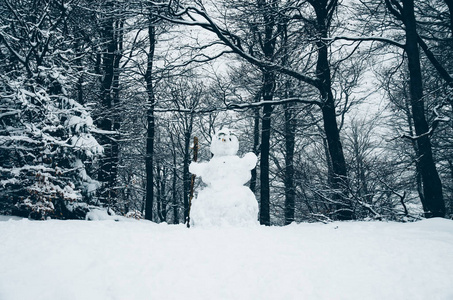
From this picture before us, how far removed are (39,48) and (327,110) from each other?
26.7 feet

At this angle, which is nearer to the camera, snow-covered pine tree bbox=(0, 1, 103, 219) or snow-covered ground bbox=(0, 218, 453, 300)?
snow-covered ground bbox=(0, 218, 453, 300)

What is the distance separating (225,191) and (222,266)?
2499mm

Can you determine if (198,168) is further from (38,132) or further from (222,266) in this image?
(38,132)

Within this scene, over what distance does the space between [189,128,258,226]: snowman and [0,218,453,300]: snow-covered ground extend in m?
1.27

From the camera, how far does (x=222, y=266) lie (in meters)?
2.65

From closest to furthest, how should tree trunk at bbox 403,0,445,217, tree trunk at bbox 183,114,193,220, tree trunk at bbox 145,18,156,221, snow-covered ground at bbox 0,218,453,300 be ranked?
snow-covered ground at bbox 0,218,453,300 → tree trunk at bbox 403,0,445,217 → tree trunk at bbox 145,18,156,221 → tree trunk at bbox 183,114,193,220

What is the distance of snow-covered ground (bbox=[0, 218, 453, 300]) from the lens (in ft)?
7.21

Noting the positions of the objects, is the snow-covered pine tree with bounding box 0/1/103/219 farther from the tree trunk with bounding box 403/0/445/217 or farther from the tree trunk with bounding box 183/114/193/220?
the tree trunk with bounding box 403/0/445/217

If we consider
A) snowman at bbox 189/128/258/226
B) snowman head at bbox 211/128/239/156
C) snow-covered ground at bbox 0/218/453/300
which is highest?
snowman head at bbox 211/128/239/156

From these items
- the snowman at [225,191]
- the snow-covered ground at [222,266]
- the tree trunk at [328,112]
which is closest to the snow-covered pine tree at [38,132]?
the snow-covered ground at [222,266]

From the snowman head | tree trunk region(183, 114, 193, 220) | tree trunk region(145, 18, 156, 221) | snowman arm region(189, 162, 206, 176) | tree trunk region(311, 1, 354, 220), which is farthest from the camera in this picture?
tree trunk region(183, 114, 193, 220)

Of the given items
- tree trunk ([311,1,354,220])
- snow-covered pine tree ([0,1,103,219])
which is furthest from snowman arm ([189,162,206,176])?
tree trunk ([311,1,354,220])

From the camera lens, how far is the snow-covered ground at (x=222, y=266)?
220 centimetres

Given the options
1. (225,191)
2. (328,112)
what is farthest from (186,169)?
(225,191)
